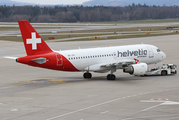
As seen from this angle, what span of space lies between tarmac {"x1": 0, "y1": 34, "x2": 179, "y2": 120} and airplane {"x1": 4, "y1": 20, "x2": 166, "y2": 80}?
1.78 meters

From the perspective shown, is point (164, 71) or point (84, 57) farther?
point (164, 71)

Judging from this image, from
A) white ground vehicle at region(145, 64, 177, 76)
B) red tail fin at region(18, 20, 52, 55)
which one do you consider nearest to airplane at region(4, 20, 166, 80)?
red tail fin at region(18, 20, 52, 55)

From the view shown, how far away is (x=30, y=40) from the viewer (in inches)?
1455

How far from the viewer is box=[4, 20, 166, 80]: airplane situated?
121ft

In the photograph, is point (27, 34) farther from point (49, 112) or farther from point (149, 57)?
point (149, 57)

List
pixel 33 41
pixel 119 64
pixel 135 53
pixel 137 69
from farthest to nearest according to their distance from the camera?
1. pixel 135 53
2. pixel 119 64
3. pixel 137 69
4. pixel 33 41

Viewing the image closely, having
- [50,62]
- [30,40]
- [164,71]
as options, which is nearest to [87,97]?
[50,62]

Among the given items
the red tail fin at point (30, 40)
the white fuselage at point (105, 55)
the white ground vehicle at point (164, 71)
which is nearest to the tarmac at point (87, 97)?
the white ground vehicle at point (164, 71)

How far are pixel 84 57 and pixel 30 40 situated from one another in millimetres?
7460

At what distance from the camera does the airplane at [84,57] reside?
3688 centimetres

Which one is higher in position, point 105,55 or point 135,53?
point 135,53

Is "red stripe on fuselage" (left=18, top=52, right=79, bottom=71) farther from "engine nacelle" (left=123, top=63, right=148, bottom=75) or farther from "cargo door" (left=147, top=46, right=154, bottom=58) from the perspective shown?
"cargo door" (left=147, top=46, right=154, bottom=58)

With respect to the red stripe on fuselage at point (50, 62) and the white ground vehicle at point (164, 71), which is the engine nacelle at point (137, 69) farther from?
the red stripe on fuselage at point (50, 62)

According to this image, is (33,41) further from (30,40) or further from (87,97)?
(87,97)
